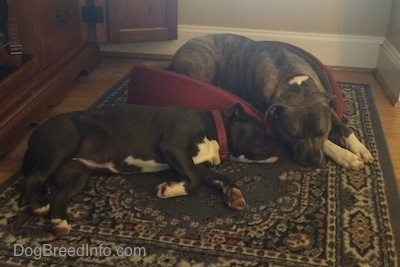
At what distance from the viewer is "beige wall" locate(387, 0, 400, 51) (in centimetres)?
332

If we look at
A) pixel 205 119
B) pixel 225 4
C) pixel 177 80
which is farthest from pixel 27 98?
pixel 225 4

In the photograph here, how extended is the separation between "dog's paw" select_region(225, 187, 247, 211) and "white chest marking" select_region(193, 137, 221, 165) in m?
0.21

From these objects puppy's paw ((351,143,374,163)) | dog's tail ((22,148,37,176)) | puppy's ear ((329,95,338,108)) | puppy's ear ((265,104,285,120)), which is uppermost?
puppy's ear ((329,95,338,108))

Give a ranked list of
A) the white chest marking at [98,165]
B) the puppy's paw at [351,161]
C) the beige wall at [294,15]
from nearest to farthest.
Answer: the white chest marking at [98,165] < the puppy's paw at [351,161] < the beige wall at [294,15]

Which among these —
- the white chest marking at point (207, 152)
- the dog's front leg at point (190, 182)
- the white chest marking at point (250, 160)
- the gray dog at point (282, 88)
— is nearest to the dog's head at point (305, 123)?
the gray dog at point (282, 88)

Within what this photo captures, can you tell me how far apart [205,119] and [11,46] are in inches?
41.8

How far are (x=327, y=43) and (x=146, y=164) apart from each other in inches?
88.4

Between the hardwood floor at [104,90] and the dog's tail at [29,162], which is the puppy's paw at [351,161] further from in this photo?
the dog's tail at [29,162]

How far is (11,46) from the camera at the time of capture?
2420mm

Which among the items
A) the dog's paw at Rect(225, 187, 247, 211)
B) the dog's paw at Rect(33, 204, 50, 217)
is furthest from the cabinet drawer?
the dog's paw at Rect(225, 187, 247, 211)

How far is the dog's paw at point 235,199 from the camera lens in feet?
6.14

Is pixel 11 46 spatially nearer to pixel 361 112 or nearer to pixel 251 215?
pixel 251 215

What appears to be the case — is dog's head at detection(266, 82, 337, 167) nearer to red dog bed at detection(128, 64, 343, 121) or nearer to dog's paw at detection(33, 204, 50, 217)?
red dog bed at detection(128, 64, 343, 121)

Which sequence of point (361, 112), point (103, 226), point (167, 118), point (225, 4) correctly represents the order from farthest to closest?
point (225, 4) < point (361, 112) < point (167, 118) < point (103, 226)
